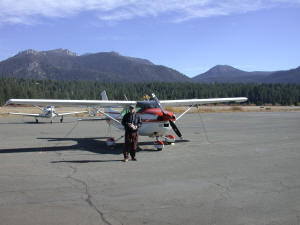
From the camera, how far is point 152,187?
6367mm

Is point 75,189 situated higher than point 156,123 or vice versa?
point 156,123

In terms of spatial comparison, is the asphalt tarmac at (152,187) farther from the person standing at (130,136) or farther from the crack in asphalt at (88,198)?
Answer: the person standing at (130,136)

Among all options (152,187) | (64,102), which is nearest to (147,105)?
(64,102)

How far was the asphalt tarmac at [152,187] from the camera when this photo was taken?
4.68 metres

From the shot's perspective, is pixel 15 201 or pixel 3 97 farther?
pixel 3 97

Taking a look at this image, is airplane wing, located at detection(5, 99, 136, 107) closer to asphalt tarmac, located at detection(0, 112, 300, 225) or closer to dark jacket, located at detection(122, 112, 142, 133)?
asphalt tarmac, located at detection(0, 112, 300, 225)

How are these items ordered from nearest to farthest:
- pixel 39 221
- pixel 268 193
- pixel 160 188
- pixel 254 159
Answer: pixel 39 221
pixel 268 193
pixel 160 188
pixel 254 159

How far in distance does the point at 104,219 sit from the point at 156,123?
271 inches

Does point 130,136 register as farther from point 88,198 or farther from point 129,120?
point 88,198

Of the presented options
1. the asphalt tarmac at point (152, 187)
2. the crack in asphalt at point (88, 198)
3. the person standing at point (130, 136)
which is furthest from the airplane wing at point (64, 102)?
the crack in asphalt at point (88, 198)

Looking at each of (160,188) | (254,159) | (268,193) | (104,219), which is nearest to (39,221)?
(104,219)

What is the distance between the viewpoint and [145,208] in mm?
5055

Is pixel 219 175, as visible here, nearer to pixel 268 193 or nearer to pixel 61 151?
pixel 268 193

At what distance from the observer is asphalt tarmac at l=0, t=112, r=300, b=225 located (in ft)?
15.3
